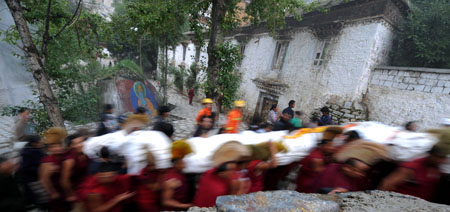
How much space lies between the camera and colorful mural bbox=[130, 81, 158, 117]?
9505 millimetres

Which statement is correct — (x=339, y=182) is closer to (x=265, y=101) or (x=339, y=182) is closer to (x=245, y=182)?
(x=245, y=182)

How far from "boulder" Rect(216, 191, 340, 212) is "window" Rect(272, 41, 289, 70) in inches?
383

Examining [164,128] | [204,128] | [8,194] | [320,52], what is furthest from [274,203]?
[320,52]

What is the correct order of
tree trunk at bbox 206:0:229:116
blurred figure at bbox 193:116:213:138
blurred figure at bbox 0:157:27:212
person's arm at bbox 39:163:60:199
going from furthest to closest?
tree trunk at bbox 206:0:229:116
blurred figure at bbox 193:116:213:138
person's arm at bbox 39:163:60:199
blurred figure at bbox 0:157:27:212

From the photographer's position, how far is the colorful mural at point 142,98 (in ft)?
31.2

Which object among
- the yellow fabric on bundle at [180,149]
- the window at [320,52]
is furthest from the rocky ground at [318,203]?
the window at [320,52]

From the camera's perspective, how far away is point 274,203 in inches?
53.2

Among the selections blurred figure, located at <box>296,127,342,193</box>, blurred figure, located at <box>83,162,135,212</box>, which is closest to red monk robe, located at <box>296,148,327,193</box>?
blurred figure, located at <box>296,127,342,193</box>

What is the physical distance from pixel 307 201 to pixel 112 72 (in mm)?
9807

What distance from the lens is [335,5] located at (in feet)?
25.8

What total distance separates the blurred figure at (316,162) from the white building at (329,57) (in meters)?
5.30

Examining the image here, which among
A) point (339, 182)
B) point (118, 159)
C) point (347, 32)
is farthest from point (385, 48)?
point (118, 159)

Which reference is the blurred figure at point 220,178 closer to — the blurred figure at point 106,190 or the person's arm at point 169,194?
the person's arm at point 169,194

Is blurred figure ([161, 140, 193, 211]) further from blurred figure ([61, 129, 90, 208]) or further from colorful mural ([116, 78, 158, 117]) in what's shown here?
colorful mural ([116, 78, 158, 117])
